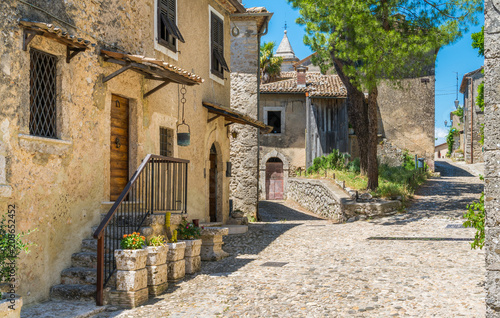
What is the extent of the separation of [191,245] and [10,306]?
4041 millimetres

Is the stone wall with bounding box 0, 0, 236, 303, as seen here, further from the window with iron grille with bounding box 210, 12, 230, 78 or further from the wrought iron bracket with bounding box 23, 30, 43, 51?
the window with iron grille with bounding box 210, 12, 230, 78

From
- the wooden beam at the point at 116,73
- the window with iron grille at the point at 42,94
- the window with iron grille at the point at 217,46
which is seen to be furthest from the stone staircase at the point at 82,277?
the window with iron grille at the point at 217,46

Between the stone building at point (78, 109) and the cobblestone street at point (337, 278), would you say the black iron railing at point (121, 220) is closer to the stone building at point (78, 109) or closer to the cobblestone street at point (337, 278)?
the stone building at point (78, 109)

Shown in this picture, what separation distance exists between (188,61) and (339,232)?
5450mm

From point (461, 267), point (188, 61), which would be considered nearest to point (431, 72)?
point (188, 61)

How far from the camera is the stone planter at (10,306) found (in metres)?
4.29

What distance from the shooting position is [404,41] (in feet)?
47.4

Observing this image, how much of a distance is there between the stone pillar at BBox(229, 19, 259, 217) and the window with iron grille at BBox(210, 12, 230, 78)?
3.82 m

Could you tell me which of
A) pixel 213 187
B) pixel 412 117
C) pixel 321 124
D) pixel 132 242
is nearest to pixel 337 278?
pixel 132 242

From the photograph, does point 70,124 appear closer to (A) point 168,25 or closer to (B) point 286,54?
(A) point 168,25

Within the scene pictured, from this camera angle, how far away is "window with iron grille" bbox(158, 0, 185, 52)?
9.85 metres

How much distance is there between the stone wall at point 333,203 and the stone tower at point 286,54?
29090 mm

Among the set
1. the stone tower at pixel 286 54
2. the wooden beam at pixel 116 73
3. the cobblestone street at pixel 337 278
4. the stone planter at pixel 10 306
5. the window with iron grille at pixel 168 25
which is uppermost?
the stone tower at pixel 286 54

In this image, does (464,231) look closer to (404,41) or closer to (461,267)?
(461,267)
